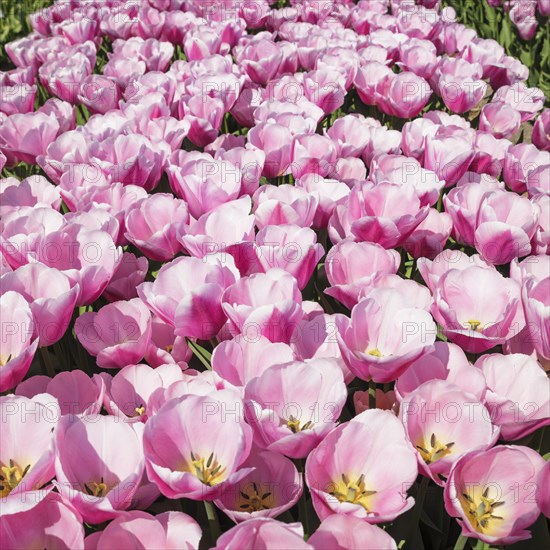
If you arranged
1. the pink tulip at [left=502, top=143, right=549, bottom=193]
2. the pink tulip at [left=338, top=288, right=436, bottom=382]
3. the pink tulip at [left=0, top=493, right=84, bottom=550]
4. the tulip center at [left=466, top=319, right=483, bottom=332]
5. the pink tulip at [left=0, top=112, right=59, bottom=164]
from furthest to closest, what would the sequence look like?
the pink tulip at [left=0, top=112, right=59, bottom=164], the pink tulip at [left=502, top=143, right=549, bottom=193], the tulip center at [left=466, top=319, right=483, bottom=332], the pink tulip at [left=338, top=288, right=436, bottom=382], the pink tulip at [left=0, top=493, right=84, bottom=550]

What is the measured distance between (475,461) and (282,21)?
3988mm

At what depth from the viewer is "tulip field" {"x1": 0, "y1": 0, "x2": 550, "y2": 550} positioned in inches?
39.8

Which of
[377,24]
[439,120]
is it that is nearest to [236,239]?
[439,120]

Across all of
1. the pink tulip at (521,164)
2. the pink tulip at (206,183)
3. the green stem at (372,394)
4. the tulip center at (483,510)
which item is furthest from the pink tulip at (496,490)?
the pink tulip at (521,164)

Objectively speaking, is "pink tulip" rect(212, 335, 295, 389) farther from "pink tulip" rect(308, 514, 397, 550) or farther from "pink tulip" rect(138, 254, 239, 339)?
"pink tulip" rect(308, 514, 397, 550)

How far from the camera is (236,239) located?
5.29 ft

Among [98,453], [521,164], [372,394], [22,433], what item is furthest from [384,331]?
[521,164]

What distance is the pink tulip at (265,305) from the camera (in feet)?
4.04

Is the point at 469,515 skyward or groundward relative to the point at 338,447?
groundward

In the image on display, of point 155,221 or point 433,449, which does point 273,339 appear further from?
point 155,221

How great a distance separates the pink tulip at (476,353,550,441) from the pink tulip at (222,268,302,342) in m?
0.37

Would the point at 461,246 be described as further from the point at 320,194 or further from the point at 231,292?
the point at 231,292

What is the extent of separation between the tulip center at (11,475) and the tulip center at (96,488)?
113 mm

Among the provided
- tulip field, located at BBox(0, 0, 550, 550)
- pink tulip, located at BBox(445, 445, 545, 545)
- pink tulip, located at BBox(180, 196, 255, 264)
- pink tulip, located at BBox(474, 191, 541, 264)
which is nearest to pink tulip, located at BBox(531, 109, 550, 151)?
tulip field, located at BBox(0, 0, 550, 550)
